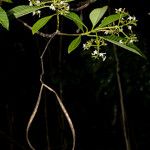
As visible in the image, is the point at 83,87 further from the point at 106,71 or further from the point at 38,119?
the point at 106,71

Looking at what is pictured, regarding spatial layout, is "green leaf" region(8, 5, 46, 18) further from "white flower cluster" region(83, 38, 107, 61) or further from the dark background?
the dark background

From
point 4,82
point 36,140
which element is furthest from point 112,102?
point 4,82

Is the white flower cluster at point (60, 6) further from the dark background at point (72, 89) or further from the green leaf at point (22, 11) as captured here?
the dark background at point (72, 89)

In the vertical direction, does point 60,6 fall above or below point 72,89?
below

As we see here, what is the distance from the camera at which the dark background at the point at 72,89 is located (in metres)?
2.44

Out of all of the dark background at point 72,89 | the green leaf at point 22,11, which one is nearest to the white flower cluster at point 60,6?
the green leaf at point 22,11

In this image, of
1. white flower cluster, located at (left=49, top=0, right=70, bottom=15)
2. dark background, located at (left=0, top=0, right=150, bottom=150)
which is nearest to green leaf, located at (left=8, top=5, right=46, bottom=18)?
white flower cluster, located at (left=49, top=0, right=70, bottom=15)

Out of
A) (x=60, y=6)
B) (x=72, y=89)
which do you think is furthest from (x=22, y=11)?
(x=72, y=89)

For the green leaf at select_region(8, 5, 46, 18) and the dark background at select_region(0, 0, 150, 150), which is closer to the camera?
the green leaf at select_region(8, 5, 46, 18)

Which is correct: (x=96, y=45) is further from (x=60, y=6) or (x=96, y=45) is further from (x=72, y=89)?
(x=72, y=89)

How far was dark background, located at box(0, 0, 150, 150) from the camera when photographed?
96.0 inches

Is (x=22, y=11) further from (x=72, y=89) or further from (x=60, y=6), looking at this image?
(x=72, y=89)

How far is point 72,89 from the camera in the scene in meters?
3.74

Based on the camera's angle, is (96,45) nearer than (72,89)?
Yes
